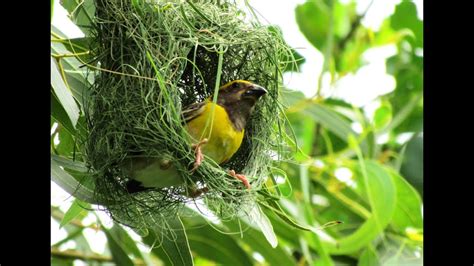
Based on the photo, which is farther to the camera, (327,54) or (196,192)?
(327,54)

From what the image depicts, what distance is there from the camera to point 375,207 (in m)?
4.03

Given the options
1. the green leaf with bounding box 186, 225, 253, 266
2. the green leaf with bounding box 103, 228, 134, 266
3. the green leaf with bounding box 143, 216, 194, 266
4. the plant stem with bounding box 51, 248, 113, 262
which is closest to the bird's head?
the green leaf with bounding box 143, 216, 194, 266

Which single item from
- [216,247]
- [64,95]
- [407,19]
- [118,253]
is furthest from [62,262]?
[407,19]

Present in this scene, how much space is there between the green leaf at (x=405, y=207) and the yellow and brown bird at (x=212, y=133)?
131cm

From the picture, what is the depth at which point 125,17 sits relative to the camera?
9.66 feet

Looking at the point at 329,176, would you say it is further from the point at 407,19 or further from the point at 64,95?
the point at 64,95

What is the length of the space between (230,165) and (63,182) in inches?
24.8

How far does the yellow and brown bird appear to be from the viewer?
2922mm

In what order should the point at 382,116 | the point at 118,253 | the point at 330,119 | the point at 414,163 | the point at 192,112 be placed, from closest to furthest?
the point at 192,112
the point at 118,253
the point at 330,119
the point at 414,163
the point at 382,116

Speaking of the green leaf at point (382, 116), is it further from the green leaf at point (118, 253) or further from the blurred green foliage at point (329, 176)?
the green leaf at point (118, 253)

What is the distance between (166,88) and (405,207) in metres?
1.86

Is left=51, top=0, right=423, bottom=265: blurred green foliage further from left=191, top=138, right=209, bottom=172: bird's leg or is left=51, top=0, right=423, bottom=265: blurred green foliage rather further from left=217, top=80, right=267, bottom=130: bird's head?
left=191, top=138, right=209, bottom=172: bird's leg

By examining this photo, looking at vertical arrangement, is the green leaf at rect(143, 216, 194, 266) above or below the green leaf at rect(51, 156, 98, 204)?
below
